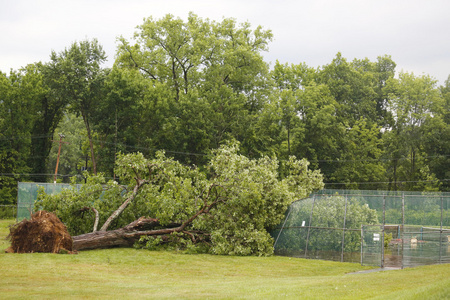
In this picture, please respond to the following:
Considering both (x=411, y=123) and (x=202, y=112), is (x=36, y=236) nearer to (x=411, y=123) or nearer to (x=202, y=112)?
(x=202, y=112)

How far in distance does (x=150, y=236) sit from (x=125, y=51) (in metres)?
37.6

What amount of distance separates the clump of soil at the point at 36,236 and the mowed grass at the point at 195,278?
82 cm

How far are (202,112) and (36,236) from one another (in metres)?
33.9

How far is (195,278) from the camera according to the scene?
58.1 ft

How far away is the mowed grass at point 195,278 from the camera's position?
40.6 feet

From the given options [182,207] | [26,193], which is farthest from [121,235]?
[26,193]

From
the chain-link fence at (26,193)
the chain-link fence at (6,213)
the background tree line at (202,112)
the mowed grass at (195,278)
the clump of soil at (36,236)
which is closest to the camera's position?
the mowed grass at (195,278)

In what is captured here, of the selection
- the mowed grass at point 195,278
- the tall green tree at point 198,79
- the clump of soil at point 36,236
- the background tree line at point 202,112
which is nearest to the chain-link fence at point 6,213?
the background tree line at point 202,112

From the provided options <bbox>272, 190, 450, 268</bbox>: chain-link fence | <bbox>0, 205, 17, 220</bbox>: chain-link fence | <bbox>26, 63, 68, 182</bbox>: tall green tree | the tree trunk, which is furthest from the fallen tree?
<bbox>26, 63, 68, 182</bbox>: tall green tree

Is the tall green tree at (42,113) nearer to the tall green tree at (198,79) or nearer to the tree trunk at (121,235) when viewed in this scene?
the tall green tree at (198,79)

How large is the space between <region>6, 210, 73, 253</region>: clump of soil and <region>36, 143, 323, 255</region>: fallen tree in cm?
158

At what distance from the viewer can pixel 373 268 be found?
68.3 feet

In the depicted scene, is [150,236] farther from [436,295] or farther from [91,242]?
[436,295]

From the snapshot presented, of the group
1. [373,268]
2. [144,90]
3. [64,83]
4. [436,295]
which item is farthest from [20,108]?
[436,295]
